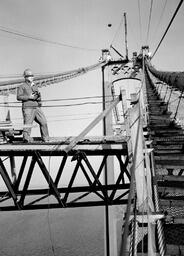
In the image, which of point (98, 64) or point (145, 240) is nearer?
point (145, 240)

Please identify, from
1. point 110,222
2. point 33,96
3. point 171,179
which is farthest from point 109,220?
point 171,179

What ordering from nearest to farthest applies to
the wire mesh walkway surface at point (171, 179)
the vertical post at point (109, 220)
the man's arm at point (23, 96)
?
the wire mesh walkway surface at point (171, 179) < the man's arm at point (23, 96) < the vertical post at point (109, 220)

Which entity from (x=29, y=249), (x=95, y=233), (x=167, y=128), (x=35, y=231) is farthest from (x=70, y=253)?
(x=167, y=128)

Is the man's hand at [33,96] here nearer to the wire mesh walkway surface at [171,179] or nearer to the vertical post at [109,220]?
the wire mesh walkway surface at [171,179]

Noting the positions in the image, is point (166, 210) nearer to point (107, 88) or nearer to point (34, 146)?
point (34, 146)

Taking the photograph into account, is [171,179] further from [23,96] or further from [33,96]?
[23,96]

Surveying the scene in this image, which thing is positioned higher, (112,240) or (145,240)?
(145,240)

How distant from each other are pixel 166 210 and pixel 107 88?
23.7 m

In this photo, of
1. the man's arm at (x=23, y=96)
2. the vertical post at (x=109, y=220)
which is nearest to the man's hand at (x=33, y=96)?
the man's arm at (x=23, y=96)

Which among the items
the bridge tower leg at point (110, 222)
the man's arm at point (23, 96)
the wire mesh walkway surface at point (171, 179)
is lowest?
the bridge tower leg at point (110, 222)

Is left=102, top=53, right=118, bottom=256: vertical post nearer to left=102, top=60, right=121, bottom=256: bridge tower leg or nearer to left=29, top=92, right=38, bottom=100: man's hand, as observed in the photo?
left=102, top=60, right=121, bottom=256: bridge tower leg

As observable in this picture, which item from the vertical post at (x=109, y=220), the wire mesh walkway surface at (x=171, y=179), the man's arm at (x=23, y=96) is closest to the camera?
the wire mesh walkway surface at (x=171, y=179)

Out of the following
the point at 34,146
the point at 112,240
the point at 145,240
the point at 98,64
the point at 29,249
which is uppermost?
the point at 98,64

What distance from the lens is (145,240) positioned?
404cm
